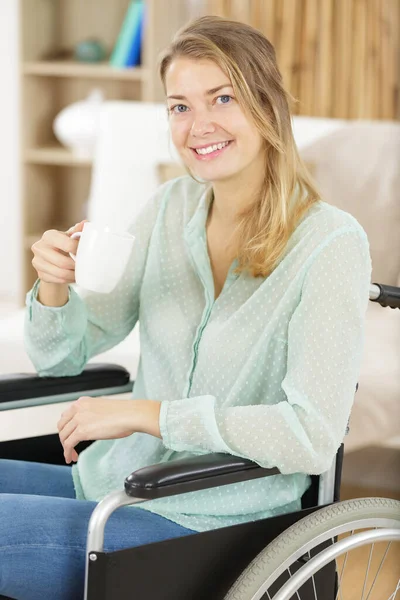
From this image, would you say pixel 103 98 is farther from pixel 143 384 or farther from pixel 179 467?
pixel 179 467

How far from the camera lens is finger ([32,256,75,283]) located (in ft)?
4.33

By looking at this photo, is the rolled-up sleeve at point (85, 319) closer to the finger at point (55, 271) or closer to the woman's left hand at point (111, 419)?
the finger at point (55, 271)

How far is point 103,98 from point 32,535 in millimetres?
3184

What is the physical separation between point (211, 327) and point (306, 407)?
230mm

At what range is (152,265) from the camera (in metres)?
1.46

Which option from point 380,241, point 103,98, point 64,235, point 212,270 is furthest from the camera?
point 103,98

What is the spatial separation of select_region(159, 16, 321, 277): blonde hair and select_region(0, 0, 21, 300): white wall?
298cm

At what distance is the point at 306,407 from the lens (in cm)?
115

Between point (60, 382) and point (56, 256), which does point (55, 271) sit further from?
point (60, 382)

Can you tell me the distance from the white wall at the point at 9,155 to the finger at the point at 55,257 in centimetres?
292

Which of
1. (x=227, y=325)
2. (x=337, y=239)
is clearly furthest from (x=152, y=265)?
(x=337, y=239)

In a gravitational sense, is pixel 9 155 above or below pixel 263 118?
below

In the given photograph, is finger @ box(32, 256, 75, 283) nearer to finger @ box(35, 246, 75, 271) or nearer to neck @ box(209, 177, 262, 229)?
finger @ box(35, 246, 75, 271)

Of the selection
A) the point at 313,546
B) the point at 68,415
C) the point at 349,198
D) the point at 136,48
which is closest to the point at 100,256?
the point at 68,415
